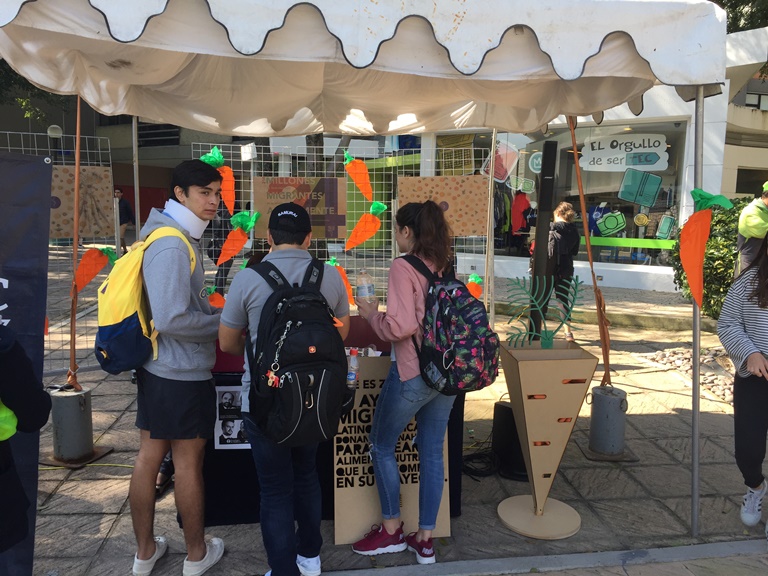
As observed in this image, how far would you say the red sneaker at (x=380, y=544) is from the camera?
8.97 ft

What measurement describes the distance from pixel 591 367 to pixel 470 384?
2.88ft

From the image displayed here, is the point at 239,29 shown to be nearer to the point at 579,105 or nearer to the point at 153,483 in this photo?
the point at 153,483

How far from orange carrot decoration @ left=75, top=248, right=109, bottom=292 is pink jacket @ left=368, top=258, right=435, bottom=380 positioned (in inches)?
95.3

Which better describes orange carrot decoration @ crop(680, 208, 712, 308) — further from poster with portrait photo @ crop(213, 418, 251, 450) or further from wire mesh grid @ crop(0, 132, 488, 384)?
wire mesh grid @ crop(0, 132, 488, 384)

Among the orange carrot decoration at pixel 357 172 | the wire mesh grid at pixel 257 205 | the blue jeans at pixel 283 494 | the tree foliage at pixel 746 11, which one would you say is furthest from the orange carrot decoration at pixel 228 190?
the tree foliage at pixel 746 11

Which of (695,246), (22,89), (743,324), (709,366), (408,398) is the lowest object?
(709,366)

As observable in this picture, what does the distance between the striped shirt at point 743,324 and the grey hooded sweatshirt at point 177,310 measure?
266 centimetres

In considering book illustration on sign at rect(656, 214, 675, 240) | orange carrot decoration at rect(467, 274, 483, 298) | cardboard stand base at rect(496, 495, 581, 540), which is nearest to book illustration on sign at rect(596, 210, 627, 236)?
book illustration on sign at rect(656, 214, 675, 240)

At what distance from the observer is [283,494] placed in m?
2.29

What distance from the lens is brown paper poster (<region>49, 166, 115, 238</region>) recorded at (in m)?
4.30

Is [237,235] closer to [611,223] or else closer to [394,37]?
[394,37]

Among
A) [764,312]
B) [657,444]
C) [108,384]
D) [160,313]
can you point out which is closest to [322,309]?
[160,313]

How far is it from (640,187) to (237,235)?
8850mm

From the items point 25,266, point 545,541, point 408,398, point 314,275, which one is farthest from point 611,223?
point 25,266
